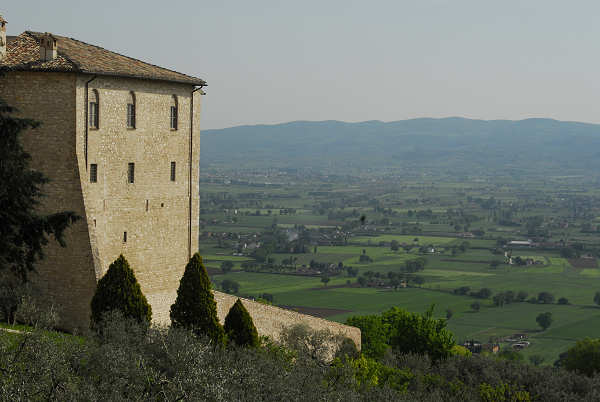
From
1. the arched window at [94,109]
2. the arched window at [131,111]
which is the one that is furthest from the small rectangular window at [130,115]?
the arched window at [94,109]

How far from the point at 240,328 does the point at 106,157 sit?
713cm

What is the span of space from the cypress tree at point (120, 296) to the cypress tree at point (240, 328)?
324 cm

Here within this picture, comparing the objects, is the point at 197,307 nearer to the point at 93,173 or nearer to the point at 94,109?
the point at 93,173

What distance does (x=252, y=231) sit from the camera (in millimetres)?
146750

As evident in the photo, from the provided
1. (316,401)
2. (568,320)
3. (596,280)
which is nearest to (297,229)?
(596,280)

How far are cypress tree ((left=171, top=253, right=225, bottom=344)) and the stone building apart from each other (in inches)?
112

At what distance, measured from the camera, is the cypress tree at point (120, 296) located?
25.3m

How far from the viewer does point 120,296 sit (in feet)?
83.5

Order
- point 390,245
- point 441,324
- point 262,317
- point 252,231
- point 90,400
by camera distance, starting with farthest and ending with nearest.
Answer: point 252,231 → point 390,245 → point 441,324 → point 262,317 → point 90,400

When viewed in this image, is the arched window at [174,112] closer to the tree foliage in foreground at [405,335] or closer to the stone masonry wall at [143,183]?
the stone masonry wall at [143,183]

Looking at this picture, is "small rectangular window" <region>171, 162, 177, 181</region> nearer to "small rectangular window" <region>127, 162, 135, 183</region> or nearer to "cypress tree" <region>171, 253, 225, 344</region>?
"small rectangular window" <region>127, 162, 135, 183</region>

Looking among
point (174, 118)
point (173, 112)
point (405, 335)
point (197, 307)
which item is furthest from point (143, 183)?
point (405, 335)

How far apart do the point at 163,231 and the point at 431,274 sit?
7634cm

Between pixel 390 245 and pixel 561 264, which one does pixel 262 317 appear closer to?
pixel 561 264
